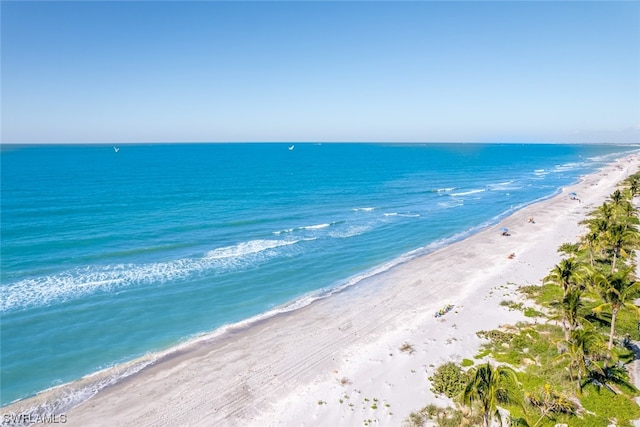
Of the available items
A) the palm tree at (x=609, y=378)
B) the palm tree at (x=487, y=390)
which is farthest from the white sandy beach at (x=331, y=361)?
the palm tree at (x=609, y=378)

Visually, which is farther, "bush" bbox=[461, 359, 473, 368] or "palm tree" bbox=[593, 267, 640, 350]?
"bush" bbox=[461, 359, 473, 368]

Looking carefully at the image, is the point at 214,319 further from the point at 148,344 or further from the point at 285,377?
the point at 285,377

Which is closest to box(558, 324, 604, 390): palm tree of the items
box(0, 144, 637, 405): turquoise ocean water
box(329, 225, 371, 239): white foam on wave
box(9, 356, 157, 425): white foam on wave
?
box(0, 144, 637, 405): turquoise ocean water

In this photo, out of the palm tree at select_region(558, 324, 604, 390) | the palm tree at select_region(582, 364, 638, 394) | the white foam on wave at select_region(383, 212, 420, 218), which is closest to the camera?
the palm tree at select_region(558, 324, 604, 390)

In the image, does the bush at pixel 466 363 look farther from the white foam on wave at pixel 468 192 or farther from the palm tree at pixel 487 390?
the white foam on wave at pixel 468 192

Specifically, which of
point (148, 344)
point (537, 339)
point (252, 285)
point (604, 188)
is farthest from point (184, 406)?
point (604, 188)

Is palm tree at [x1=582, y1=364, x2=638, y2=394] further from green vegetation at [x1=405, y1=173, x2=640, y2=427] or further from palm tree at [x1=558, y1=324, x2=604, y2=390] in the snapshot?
palm tree at [x1=558, y1=324, x2=604, y2=390]

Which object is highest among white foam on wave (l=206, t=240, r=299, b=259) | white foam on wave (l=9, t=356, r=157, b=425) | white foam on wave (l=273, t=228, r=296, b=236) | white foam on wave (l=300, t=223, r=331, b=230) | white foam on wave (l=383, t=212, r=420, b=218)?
white foam on wave (l=383, t=212, r=420, b=218)
